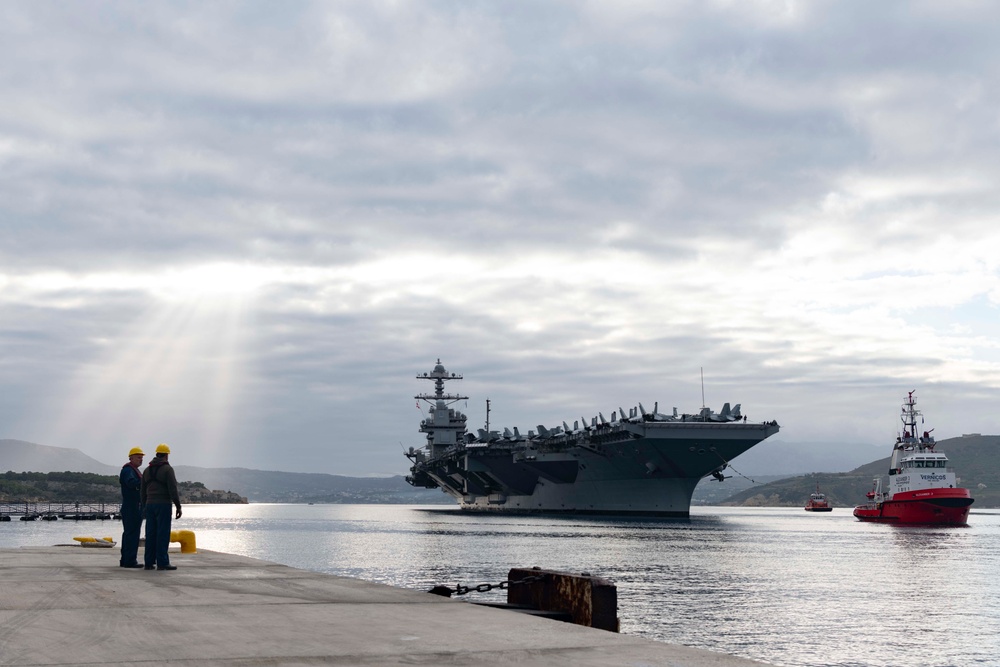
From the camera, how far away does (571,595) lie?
911 centimetres

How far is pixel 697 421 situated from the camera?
220 ft

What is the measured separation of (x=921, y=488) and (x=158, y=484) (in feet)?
250

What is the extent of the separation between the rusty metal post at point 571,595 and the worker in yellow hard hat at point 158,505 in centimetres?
578

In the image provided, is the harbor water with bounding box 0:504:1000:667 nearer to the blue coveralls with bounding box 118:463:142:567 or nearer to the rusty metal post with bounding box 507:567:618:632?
the rusty metal post with bounding box 507:567:618:632

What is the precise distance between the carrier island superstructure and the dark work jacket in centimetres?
5174

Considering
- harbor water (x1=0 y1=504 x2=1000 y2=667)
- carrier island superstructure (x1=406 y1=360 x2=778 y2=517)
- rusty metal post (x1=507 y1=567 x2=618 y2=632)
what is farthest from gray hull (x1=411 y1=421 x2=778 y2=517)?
rusty metal post (x1=507 y1=567 x2=618 y2=632)

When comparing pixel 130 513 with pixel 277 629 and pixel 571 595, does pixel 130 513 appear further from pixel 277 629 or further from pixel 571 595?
pixel 571 595

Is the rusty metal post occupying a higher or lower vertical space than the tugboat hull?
higher

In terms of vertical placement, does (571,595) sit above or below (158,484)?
below

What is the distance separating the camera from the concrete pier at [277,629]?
589 centimetres

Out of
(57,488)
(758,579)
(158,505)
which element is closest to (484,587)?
(158,505)

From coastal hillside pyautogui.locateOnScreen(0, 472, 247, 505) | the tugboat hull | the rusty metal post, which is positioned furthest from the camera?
coastal hillside pyautogui.locateOnScreen(0, 472, 247, 505)

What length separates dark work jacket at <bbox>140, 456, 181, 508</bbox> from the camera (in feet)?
44.7

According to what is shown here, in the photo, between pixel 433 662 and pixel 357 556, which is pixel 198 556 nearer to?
pixel 433 662
